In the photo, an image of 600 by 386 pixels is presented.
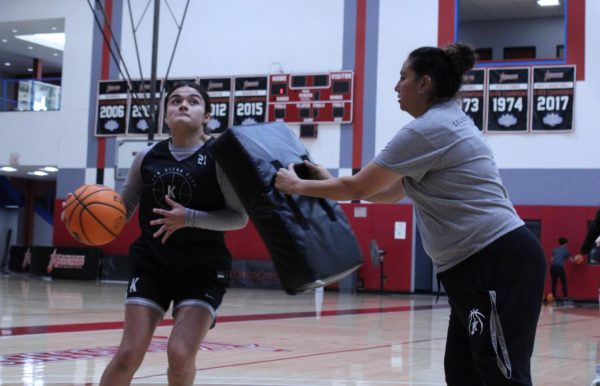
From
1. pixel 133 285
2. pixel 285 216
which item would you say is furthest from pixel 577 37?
pixel 285 216

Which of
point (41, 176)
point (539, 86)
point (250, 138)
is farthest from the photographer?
point (41, 176)

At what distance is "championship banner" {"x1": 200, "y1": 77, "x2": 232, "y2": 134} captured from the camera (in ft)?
81.6

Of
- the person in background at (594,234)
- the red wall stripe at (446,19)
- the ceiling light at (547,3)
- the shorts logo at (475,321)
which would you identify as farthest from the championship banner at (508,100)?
the shorts logo at (475,321)

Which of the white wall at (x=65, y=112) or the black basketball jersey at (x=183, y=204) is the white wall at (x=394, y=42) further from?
the black basketball jersey at (x=183, y=204)

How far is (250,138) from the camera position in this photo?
4.09 m

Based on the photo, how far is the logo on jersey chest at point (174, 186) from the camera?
14.9 ft

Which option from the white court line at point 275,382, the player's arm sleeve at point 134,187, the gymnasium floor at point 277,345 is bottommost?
the gymnasium floor at point 277,345

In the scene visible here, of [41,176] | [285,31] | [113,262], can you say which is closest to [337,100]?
[285,31]

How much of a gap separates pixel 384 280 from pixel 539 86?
649 cm

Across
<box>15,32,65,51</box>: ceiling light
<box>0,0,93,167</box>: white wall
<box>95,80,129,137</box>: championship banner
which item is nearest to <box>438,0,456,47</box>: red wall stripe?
<box>95,80,129,137</box>: championship banner

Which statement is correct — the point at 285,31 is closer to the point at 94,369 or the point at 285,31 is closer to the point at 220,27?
the point at 220,27

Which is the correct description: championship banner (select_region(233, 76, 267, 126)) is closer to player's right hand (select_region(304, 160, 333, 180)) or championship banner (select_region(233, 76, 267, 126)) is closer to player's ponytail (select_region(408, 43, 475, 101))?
player's right hand (select_region(304, 160, 333, 180))

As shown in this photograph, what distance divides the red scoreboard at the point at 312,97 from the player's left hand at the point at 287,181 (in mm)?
19899

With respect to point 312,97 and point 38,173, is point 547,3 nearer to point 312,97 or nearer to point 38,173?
point 312,97
